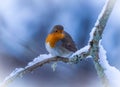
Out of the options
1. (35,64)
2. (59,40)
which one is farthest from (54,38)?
(35,64)

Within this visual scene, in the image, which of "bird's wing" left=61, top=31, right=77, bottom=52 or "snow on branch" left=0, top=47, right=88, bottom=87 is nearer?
"snow on branch" left=0, top=47, right=88, bottom=87

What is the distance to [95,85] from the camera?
72 cm

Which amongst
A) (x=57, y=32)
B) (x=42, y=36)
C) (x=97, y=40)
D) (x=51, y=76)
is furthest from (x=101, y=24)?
(x=42, y=36)

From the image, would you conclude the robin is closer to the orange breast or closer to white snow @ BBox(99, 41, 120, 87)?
the orange breast

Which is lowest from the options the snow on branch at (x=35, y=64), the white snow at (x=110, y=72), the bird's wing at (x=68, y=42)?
the white snow at (x=110, y=72)

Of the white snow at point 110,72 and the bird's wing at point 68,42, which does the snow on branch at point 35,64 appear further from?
the bird's wing at point 68,42

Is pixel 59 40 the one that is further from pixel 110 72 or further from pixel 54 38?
pixel 110 72

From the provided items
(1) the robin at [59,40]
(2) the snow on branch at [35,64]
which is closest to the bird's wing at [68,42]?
(1) the robin at [59,40]

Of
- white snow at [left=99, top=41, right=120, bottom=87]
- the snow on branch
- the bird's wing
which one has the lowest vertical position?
white snow at [left=99, top=41, right=120, bottom=87]

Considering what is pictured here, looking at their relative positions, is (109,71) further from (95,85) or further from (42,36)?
(42,36)

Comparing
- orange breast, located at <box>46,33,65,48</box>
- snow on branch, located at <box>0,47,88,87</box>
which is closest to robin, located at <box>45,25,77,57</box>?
orange breast, located at <box>46,33,65,48</box>

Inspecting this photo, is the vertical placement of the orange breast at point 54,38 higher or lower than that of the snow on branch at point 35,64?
higher

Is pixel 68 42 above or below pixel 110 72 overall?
above

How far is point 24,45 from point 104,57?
300 millimetres
